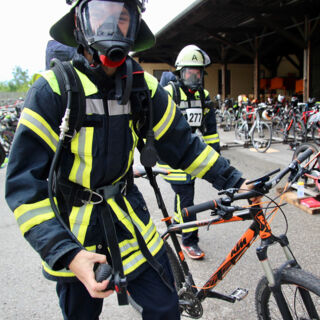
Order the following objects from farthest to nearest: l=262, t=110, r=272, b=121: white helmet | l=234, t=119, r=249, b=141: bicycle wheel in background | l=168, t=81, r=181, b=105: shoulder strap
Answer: l=262, t=110, r=272, b=121: white helmet < l=234, t=119, r=249, b=141: bicycle wheel in background < l=168, t=81, r=181, b=105: shoulder strap

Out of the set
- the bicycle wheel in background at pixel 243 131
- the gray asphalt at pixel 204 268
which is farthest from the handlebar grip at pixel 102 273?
the bicycle wheel in background at pixel 243 131

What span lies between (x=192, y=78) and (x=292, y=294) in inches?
88.9

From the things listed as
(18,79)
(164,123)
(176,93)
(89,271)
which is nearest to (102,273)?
(89,271)

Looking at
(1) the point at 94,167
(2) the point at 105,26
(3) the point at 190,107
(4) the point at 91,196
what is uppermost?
(2) the point at 105,26

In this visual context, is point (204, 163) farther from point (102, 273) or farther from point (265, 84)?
point (265, 84)

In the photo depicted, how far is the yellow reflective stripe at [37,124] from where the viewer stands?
1.29m

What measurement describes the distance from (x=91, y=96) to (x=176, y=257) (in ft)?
4.64

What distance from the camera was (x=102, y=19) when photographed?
138 cm

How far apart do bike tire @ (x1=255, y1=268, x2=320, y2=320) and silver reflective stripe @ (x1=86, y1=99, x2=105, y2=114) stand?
1.26 m

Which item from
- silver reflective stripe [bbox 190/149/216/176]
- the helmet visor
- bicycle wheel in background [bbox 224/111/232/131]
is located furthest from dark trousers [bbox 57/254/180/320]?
bicycle wheel in background [bbox 224/111/232/131]

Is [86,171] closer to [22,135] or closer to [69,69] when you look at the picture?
[22,135]

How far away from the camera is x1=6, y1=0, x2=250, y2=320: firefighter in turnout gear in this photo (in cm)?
125

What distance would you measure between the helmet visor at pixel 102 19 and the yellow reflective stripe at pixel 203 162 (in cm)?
75

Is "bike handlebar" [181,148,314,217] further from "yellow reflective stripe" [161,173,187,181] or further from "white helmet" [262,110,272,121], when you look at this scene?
"white helmet" [262,110,272,121]
